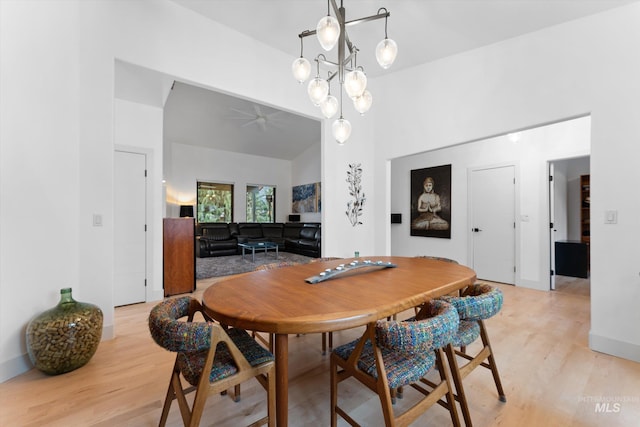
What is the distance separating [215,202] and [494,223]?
732 centimetres

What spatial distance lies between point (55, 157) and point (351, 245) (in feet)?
10.7

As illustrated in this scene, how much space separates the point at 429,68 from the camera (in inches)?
138

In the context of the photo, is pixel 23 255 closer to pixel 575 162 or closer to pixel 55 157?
pixel 55 157

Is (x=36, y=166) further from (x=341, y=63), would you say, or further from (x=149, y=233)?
(x=341, y=63)

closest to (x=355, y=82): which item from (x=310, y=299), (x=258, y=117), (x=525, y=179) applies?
(x=310, y=299)

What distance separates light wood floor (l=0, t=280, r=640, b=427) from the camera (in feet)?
4.88

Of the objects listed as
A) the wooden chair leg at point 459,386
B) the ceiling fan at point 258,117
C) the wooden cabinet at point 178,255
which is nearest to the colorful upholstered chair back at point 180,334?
the wooden chair leg at point 459,386

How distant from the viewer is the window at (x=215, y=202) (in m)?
8.17

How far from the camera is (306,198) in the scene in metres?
→ 9.02

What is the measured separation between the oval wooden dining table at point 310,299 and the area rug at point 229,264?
3.76 meters

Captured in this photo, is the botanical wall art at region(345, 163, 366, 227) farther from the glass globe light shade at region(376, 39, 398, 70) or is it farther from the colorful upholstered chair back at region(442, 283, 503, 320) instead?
the colorful upholstered chair back at region(442, 283, 503, 320)

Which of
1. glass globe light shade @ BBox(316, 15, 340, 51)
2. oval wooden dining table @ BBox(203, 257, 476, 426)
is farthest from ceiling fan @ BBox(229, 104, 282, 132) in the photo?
oval wooden dining table @ BBox(203, 257, 476, 426)

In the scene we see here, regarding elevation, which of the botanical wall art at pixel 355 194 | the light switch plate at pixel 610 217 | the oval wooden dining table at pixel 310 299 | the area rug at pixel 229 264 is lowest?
the area rug at pixel 229 264

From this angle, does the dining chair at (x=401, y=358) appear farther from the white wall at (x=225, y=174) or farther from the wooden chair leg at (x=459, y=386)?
the white wall at (x=225, y=174)
